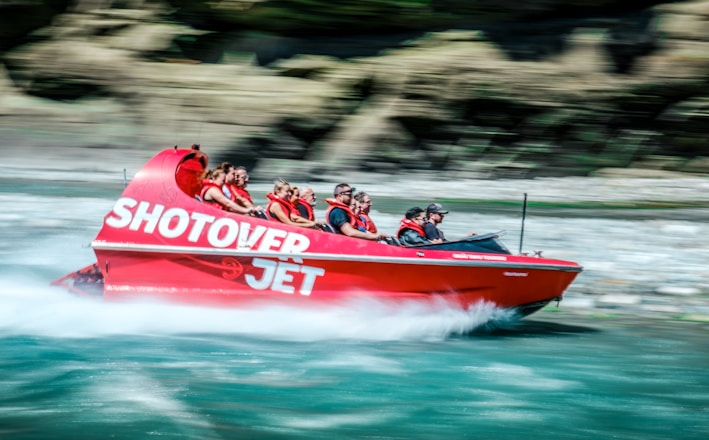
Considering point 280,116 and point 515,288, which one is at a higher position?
point 280,116

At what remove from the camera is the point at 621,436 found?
21.1 ft

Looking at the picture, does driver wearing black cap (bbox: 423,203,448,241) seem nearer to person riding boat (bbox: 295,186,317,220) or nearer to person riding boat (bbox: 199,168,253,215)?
person riding boat (bbox: 295,186,317,220)

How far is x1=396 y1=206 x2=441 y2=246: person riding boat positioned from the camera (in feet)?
31.7

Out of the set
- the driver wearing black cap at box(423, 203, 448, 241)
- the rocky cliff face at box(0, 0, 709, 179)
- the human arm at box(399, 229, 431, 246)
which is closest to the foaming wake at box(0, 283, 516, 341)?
the human arm at box(399, 229, 431, 246)

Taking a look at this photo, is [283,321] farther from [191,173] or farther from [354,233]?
[191,173]

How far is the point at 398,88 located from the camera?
2286 centimetres

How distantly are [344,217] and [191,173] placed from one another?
71.0 inches

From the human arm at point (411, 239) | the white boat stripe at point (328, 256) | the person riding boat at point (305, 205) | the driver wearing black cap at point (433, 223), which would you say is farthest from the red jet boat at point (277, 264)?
the person riding boat at point (305, 205)

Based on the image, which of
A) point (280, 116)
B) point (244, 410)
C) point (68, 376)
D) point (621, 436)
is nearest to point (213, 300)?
point (68, 376)

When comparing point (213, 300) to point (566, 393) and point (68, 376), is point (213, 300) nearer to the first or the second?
point (68, 376)

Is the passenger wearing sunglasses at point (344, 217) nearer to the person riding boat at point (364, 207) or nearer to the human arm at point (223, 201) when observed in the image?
the person riding boat at point (364, 207)

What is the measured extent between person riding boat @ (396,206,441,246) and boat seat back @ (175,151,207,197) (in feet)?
7.59

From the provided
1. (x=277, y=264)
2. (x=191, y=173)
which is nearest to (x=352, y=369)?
(x=277, y=264)

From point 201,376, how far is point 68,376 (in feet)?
3.66
